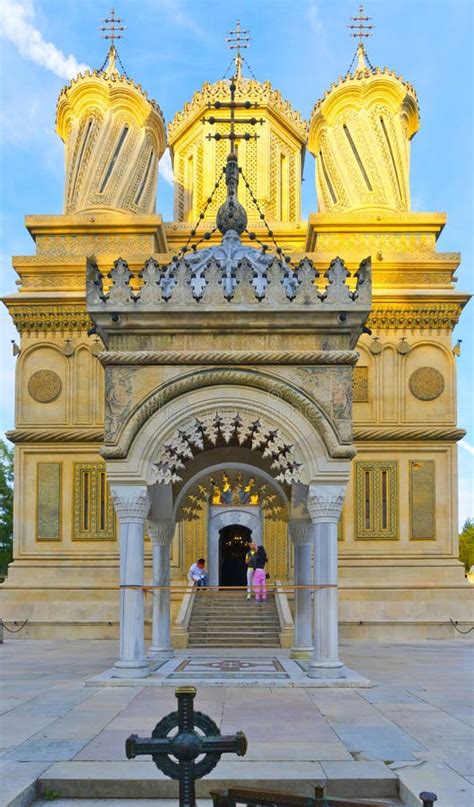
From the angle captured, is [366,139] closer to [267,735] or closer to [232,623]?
[232,623]

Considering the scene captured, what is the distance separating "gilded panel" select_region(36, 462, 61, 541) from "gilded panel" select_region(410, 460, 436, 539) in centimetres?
691

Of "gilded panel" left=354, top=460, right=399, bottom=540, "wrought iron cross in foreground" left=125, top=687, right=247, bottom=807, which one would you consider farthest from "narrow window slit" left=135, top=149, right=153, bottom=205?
"wrought iron cross in foreground" left=125, top=687, right=247, bottom=807

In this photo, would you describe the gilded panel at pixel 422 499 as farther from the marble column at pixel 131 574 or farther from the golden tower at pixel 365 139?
the marble column at pixel 131 574

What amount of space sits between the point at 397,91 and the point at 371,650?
1303 centimetres

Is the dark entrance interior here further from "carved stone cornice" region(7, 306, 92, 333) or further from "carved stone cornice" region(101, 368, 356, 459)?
"carved stone cornice" region(101, 368, 356, 459)

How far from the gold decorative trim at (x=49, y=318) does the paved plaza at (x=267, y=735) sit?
29.5ft

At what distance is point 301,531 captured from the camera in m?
12.5

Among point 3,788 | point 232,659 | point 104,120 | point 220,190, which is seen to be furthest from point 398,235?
point 3,788

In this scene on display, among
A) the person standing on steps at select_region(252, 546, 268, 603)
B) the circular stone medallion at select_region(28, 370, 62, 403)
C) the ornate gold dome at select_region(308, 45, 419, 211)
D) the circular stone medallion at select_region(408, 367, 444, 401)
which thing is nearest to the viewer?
the person standing on steps at select_region(252, 546, 268, 603)

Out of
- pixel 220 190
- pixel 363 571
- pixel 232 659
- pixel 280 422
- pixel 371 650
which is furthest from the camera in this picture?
pixel 220 190

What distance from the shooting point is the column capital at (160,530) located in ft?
41.3

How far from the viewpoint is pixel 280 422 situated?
10.4m

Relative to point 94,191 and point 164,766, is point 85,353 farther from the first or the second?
point 164,766

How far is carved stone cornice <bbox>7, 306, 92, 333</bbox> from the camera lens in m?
19.3
